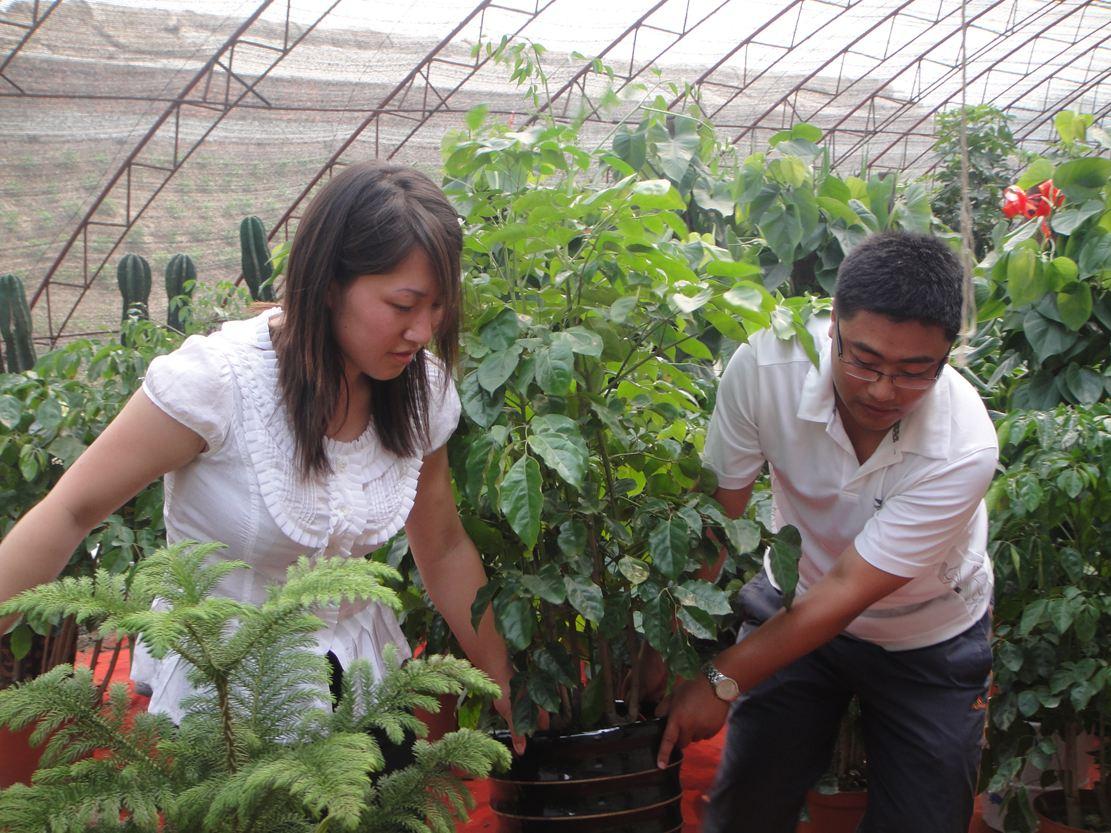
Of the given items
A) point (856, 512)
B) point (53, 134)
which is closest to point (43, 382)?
point (856, 512)

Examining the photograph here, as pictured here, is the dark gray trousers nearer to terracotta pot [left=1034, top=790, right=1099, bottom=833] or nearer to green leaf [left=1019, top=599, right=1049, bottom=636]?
green leaf [left=1019, top=599, right=1049, bottom=636]

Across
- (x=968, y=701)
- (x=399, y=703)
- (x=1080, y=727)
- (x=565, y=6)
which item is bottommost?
(x=1080, y=727)

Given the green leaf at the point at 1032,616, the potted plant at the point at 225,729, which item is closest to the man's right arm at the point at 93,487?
the potted plant at the point at 225,729

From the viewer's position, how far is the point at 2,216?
777 centimetres

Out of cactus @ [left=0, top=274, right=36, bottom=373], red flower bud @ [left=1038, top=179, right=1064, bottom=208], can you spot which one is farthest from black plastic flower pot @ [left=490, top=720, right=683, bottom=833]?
cactus @ [left=0, top=274, right=36, bottom=373]

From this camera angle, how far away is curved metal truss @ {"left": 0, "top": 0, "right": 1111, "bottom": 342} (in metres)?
7.62

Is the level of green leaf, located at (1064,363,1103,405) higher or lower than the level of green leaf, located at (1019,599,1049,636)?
higher

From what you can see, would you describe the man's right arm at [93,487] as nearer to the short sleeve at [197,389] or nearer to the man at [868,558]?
the short sleeve at [197,389]

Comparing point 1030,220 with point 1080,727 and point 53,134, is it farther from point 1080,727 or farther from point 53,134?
point 53,134

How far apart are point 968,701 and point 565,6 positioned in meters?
7.92

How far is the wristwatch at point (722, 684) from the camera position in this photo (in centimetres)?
187

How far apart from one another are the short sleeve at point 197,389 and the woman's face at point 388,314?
164mm

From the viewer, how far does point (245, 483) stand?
1477mm

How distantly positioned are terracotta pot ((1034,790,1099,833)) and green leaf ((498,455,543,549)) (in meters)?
1.83
